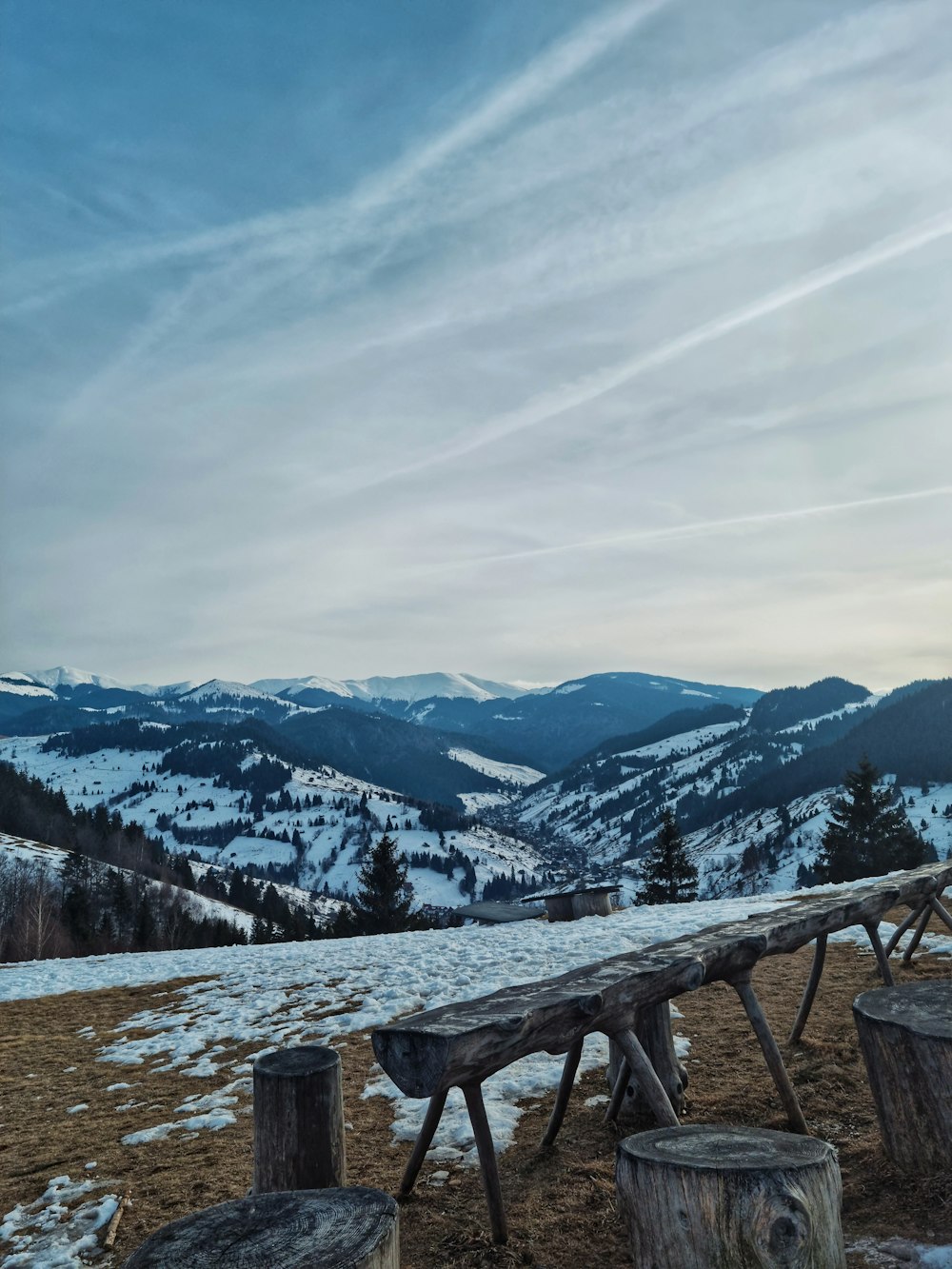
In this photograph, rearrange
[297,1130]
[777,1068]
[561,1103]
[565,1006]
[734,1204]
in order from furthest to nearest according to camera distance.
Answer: [561,1103] → [777,1068] → [297,1130] → [565,1006] → [734,1204]

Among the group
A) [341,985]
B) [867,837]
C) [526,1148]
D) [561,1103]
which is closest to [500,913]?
[341,985]

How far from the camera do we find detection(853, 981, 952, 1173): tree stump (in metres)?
5.26

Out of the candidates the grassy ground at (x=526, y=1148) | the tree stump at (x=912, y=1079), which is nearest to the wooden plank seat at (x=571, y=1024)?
the grassy ground at (x=526, y=1148)

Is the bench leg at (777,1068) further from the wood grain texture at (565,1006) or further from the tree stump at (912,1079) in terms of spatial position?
the tree stump at (912,1079)

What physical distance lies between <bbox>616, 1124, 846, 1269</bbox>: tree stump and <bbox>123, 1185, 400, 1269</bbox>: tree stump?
4.78 feet

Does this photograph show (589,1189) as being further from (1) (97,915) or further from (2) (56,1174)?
(1) (97,915)

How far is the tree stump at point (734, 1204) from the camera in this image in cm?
376

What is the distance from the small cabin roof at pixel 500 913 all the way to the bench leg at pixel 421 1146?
24.1 metres

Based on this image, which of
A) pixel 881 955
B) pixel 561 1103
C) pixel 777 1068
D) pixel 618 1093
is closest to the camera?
pixel 777 1068

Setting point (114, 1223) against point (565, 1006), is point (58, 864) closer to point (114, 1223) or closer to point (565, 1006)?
point (114, 1223)

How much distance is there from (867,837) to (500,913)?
1243 inches

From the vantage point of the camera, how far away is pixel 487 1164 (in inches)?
209

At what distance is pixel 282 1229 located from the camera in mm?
3486

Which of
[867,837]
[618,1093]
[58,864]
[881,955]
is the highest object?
[881,955]
